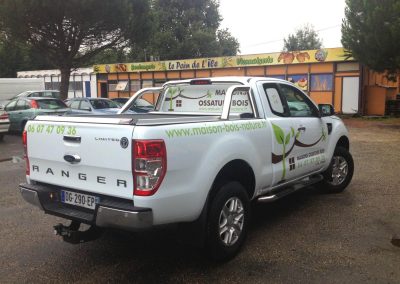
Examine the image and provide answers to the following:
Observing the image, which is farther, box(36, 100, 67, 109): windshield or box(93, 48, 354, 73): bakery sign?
box(93, 48, 354, 73): bakery sign

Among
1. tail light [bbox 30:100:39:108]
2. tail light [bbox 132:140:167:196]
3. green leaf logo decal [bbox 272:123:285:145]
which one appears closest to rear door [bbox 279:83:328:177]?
green leaf logo decal [bbox 272:123:285:145]

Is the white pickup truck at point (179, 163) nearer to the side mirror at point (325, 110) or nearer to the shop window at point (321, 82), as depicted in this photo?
the side mirror at point (325, 110)

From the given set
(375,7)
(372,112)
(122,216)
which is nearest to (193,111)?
(122,216)

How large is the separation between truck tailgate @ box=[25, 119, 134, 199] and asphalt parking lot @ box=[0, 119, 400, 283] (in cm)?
67

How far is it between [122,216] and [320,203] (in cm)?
372

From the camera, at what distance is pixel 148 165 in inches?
138

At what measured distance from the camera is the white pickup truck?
355 cm

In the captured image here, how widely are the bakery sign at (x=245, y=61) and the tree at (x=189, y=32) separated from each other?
11.7 metres

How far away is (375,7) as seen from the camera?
1939cm

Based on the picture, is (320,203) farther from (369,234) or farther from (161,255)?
(161,255)

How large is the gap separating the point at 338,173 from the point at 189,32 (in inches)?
1746

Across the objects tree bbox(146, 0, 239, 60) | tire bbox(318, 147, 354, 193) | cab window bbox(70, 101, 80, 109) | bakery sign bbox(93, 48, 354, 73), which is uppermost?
tree bbox(146, 0, 239, 60)

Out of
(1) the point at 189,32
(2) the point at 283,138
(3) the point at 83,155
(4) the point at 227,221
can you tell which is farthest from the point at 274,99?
(1) the point at 189,32

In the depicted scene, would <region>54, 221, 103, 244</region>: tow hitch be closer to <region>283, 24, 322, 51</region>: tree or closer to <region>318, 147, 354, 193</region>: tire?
<region>318, 147, 354, 193</region>: tire
